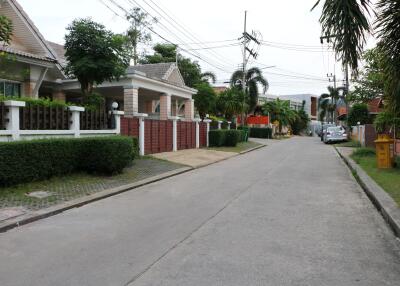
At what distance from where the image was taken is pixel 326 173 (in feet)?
52.7

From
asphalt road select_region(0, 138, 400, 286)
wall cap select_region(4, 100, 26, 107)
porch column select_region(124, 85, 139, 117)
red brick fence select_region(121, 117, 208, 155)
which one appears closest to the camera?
asphalt road select_region(0, 138, 400, 286)

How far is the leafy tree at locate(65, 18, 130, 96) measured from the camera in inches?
664

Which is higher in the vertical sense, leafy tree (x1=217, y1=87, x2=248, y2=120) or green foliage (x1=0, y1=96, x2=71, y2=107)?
leafy tree (x1=217, y1=87, x2=248, y2=120)

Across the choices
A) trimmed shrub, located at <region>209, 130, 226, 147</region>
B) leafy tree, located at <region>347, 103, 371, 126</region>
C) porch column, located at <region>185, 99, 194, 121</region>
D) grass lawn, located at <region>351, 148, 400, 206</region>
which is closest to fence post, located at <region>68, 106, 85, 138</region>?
grass lawn, located at <region>351, 148, 400, 206</region>

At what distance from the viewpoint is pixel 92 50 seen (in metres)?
17.0

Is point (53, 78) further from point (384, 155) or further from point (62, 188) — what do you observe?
point (384, 155)

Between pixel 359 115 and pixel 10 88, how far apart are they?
33.0m

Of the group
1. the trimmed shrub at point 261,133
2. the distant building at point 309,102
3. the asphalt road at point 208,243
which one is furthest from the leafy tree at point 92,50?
the distant building at point 309,102

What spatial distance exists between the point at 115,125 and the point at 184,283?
41.2 feet

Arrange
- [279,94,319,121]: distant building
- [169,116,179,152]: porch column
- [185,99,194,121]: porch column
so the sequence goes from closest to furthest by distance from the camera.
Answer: [169,116,179,152]: porch column, [185,99,194,121]: porch column, [279,94,319,121]: distant building

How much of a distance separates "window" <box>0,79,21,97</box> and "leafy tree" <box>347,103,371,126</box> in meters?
31.6

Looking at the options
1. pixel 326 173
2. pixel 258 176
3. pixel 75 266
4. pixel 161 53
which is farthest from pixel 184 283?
pixel 161 53

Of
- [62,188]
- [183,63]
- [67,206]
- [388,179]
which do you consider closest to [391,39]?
[388,179]

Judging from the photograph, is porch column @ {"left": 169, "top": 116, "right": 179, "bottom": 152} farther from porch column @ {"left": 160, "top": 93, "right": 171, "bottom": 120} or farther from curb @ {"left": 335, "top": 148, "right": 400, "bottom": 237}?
curb @ {"left": 335, "top": 148, "right": 400, "bottom": 237}
